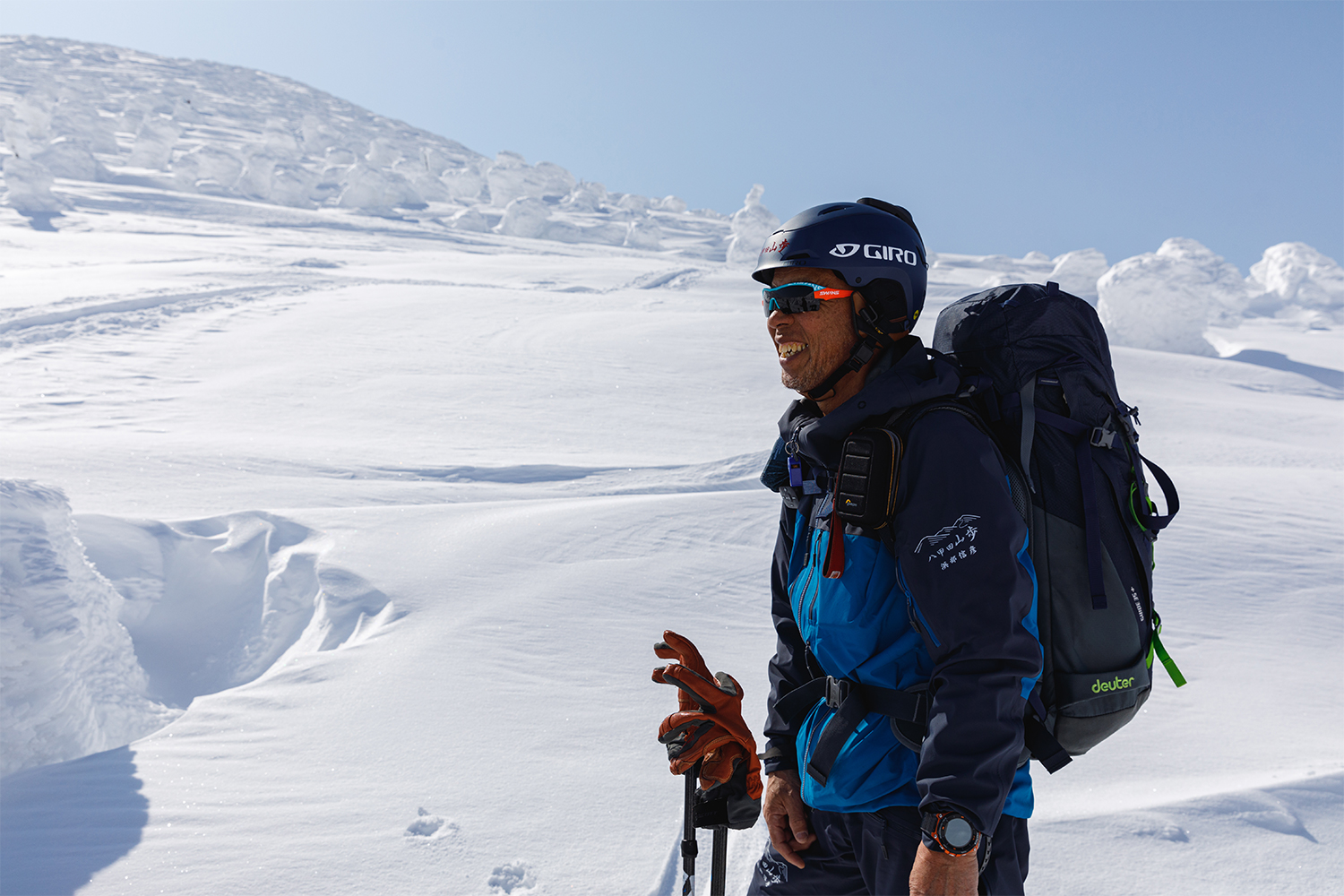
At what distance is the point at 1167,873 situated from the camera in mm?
2080

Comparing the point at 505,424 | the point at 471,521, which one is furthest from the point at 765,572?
the point at 505,424

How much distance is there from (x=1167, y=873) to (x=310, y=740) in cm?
260

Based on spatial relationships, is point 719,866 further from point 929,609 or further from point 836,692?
point 929,609

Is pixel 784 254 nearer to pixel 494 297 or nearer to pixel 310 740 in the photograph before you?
pixel 310 740

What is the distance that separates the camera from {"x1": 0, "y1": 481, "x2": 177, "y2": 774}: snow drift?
8.63 ft

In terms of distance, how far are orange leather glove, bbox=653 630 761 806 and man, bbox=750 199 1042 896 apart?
0.08 meters

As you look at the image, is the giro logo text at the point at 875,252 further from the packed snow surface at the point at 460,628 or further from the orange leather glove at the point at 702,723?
the packed snow surface at the point at 460,628

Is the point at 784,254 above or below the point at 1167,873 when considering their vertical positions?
above

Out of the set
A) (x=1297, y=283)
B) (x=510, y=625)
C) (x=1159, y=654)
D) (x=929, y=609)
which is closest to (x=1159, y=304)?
(x=510, y=625)

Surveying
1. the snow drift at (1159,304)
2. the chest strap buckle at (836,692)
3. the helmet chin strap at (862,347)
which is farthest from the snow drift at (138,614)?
the snow drift at (1159,304)

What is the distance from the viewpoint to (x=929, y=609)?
3.88 ft

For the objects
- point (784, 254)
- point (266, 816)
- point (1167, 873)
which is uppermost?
point (784, 254)

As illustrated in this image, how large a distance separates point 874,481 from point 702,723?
657mm

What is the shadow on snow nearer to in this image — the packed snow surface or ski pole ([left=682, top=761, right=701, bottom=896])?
the packed snow surface
